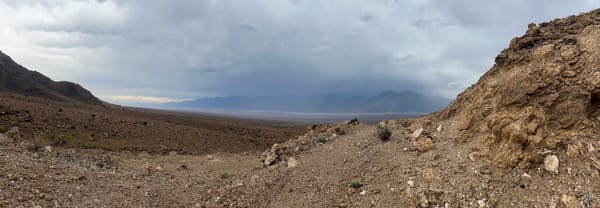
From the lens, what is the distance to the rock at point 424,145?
33.2 feet

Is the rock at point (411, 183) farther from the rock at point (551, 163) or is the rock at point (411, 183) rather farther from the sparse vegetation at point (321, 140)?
the sparse vegetation at point (321, 140)

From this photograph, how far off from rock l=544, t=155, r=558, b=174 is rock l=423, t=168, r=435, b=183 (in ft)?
7.56

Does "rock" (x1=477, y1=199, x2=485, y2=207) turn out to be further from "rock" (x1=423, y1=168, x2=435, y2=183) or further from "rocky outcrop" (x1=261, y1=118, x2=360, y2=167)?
"rocky outcrop" (x1=261, y1=118, x2=360, y2=167)

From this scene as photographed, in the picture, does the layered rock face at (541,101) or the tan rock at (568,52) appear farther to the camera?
the tan rock at (568,52)

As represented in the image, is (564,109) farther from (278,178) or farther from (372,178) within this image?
(278,178)

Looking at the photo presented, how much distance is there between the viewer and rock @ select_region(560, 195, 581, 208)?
271 inches

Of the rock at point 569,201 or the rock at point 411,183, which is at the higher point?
the rock at point 569,201

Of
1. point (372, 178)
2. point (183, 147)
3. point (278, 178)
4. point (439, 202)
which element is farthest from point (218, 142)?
point (439, 202)

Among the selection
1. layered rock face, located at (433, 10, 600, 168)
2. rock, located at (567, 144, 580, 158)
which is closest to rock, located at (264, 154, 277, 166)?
layered rock face, located at (433, 10, 600, 168)

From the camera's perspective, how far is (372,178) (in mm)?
9828

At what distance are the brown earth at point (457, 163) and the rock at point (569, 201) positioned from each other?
17 millimetres

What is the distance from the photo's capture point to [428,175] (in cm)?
879

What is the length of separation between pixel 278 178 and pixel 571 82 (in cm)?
813

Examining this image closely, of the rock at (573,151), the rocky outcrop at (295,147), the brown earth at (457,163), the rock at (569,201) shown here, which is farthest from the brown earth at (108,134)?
the rock at (569,201)
